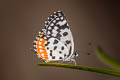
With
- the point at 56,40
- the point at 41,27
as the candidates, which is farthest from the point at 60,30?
the point at 41,27

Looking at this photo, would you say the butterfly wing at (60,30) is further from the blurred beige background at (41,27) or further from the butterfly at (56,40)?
the blurred beige background at (41,27)

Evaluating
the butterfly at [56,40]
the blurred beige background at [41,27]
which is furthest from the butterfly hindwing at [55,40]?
the blurred beige background at [41,27]

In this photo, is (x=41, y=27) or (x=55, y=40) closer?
(x=55, y=40)

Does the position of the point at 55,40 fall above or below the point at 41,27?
below

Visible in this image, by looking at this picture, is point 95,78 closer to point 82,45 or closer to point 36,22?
point 82,45

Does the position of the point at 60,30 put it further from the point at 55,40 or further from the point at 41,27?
the point at 41,27

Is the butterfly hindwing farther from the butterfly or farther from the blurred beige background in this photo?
the blurred beige background
